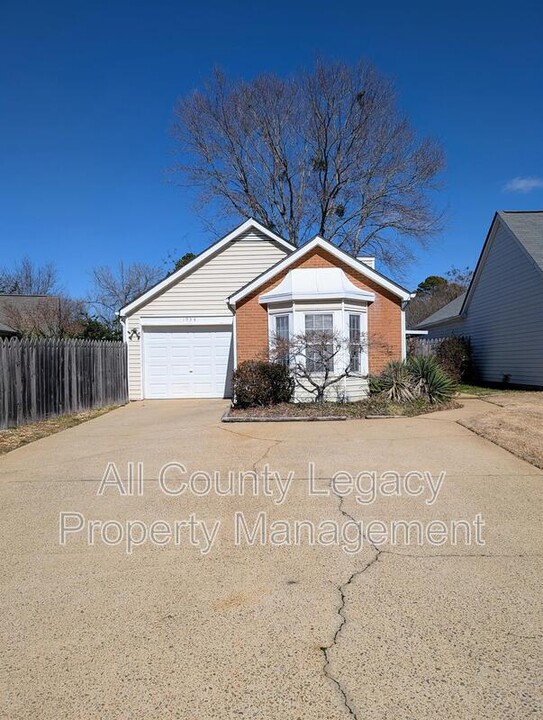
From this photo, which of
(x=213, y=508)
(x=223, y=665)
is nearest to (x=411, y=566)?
(x=223, y=665)

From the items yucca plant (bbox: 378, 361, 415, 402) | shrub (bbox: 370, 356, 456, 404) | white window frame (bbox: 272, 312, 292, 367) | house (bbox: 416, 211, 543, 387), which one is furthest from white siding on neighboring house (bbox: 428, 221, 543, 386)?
white window frame (bbox: 272, 312, 292, 367)

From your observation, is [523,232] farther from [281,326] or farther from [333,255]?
[281,326]

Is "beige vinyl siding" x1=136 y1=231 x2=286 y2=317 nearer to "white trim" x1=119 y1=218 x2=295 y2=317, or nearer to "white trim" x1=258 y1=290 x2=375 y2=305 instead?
"white trim" x1=119 y1=218 x2=295 y2=317

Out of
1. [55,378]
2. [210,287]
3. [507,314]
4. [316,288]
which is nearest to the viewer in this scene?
[55,378]

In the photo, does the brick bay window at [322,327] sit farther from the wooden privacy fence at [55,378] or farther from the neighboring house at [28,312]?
the neighboring house at [28,312]

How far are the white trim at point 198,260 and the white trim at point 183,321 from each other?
616 mm

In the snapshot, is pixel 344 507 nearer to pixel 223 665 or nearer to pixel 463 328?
pixel 223 665

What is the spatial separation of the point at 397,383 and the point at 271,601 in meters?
10.7

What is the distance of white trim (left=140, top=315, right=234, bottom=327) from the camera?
18.2m

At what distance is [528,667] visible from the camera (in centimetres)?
279

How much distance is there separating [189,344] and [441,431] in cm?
1062

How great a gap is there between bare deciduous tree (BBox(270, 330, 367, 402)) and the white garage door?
4.50 metres

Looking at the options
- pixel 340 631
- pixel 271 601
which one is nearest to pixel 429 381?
pixel 271 601

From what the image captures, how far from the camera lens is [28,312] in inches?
1195
